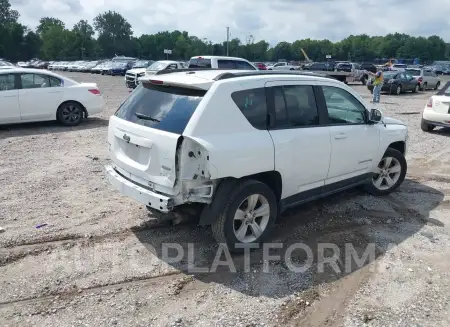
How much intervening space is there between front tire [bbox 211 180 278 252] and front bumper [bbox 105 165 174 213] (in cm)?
50

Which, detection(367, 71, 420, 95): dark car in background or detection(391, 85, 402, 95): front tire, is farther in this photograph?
detection(391, 85, 402, 95): front tire

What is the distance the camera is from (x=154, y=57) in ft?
426

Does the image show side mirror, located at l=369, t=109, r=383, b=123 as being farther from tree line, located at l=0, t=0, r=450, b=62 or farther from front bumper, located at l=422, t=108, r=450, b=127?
tree line, located at l=0, t=0, r=450, b=62

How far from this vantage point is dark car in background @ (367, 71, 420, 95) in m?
24.8

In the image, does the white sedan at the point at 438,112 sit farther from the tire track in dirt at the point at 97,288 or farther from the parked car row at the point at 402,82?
the parked car row at the point at 402,82

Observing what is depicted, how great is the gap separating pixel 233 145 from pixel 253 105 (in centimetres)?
59

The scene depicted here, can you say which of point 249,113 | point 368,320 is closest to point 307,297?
point 368,320

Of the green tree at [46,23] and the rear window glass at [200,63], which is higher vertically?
the green tree at [46,23]

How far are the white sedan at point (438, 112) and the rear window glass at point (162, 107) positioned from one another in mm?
9477

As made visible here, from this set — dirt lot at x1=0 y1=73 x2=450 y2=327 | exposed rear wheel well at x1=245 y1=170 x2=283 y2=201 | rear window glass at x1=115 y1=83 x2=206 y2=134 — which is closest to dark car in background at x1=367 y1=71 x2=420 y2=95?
dirt lot at x1=0 y1=73 x2=450 y2=327

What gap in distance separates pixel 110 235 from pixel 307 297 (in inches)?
93.7

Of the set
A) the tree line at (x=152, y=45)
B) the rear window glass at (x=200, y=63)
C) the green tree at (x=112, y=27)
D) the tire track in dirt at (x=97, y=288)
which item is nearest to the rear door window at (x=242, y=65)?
the rear window glass at (x=200, y=63)

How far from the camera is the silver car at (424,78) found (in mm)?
28170

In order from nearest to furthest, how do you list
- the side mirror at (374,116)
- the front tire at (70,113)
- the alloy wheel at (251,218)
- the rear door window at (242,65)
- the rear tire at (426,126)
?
the alloy wheel at (251,218) → the side mirror at (374,116) → the front tire at (70,113) → the rear tire at (426,126) → the rear door window at (242,65)
